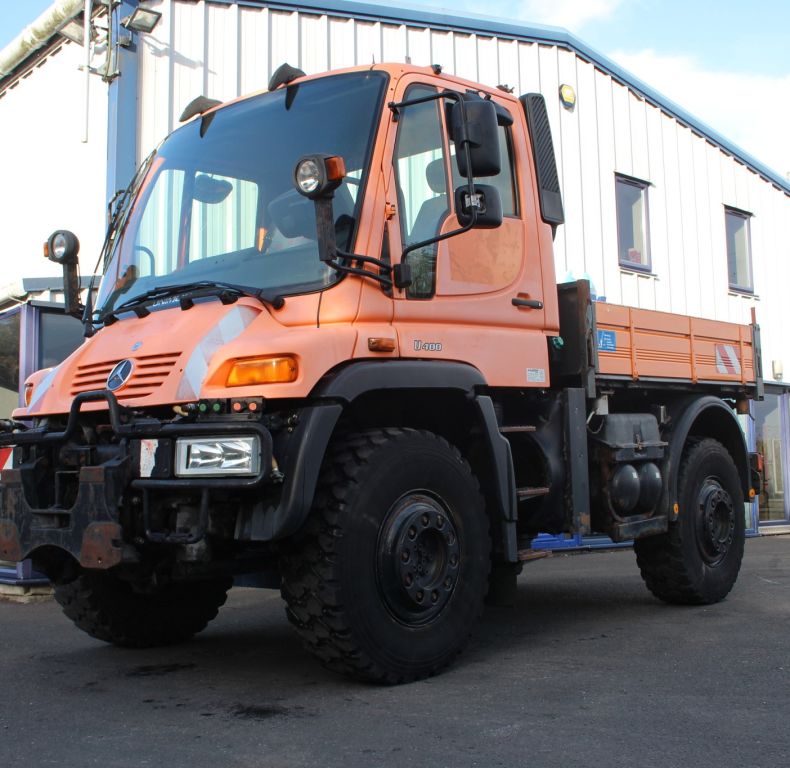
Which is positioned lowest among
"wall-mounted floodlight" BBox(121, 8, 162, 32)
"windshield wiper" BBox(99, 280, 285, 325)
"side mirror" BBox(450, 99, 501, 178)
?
"windshield wiper" BBox(99, 280, 285, 325)

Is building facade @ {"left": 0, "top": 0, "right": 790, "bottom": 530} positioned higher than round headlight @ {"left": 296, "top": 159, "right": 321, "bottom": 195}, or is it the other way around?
building facade @ {"left": 0, "top": 0, "right": 790, "bottom": 530}

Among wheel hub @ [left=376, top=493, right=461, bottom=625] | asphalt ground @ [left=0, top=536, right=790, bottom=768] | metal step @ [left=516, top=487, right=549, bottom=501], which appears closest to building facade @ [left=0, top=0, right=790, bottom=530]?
asphalt ground @ [left=0, top=536, right=790, bottom=768]

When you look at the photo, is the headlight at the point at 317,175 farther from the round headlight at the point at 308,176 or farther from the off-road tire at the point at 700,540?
the off-road tire at the point at 700,540

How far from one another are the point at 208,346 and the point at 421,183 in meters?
1.47

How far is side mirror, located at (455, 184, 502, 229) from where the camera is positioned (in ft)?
16.4

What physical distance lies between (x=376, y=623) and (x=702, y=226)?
1186 centimetres

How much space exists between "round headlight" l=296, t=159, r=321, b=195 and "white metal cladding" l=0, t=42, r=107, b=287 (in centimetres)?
571

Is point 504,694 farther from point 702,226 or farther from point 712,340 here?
point 702,226

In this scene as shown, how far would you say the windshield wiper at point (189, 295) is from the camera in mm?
4840

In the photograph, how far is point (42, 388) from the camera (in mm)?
5305

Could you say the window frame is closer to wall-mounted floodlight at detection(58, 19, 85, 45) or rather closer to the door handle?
wall-mounted floodlight at detection(58, 19, 85, 45)

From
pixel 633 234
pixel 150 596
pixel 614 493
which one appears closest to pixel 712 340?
pixel 614 493

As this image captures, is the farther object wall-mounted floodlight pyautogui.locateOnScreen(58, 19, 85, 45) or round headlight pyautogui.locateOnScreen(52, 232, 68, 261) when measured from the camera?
wall-mounted floodlight pyautogui.locateOnScreen(58, 19, 85, 45)

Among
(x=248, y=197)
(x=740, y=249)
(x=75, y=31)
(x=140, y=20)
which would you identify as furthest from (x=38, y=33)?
(x=740, y=249)
